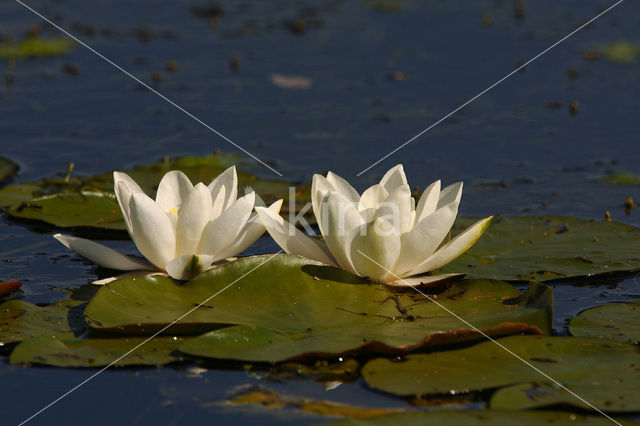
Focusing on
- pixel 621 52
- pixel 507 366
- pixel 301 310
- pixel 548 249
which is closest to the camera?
pixel 507 366

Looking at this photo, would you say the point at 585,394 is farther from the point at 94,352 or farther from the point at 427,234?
the point at 94,352

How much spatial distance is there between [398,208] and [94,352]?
1.44 metres

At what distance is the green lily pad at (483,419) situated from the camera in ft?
9.32

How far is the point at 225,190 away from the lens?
4.01 m

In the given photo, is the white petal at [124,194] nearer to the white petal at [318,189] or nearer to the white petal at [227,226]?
the white petal at [227,226]

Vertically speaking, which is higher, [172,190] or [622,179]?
[172,190]

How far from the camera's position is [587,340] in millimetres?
3383

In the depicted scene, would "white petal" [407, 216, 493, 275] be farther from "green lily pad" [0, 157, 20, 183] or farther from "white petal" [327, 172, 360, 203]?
"green lily pad" [0, 157, 20, 183]

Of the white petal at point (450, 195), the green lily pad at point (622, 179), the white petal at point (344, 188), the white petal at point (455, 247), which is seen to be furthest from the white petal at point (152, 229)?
the green lily pad at point (622, 179)

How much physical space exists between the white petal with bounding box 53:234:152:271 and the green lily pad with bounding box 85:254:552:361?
0.33 m

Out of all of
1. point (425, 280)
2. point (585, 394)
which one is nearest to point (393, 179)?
point (425, 280)

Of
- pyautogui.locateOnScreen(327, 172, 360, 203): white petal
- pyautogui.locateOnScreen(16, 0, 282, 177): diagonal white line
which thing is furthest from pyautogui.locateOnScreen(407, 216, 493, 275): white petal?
pyautogui.locateOnScreen(16, 0, 282, 177): diagonal white line

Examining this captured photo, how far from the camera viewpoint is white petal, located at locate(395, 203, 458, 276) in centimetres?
365

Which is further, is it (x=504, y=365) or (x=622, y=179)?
(x=622, y=179)
